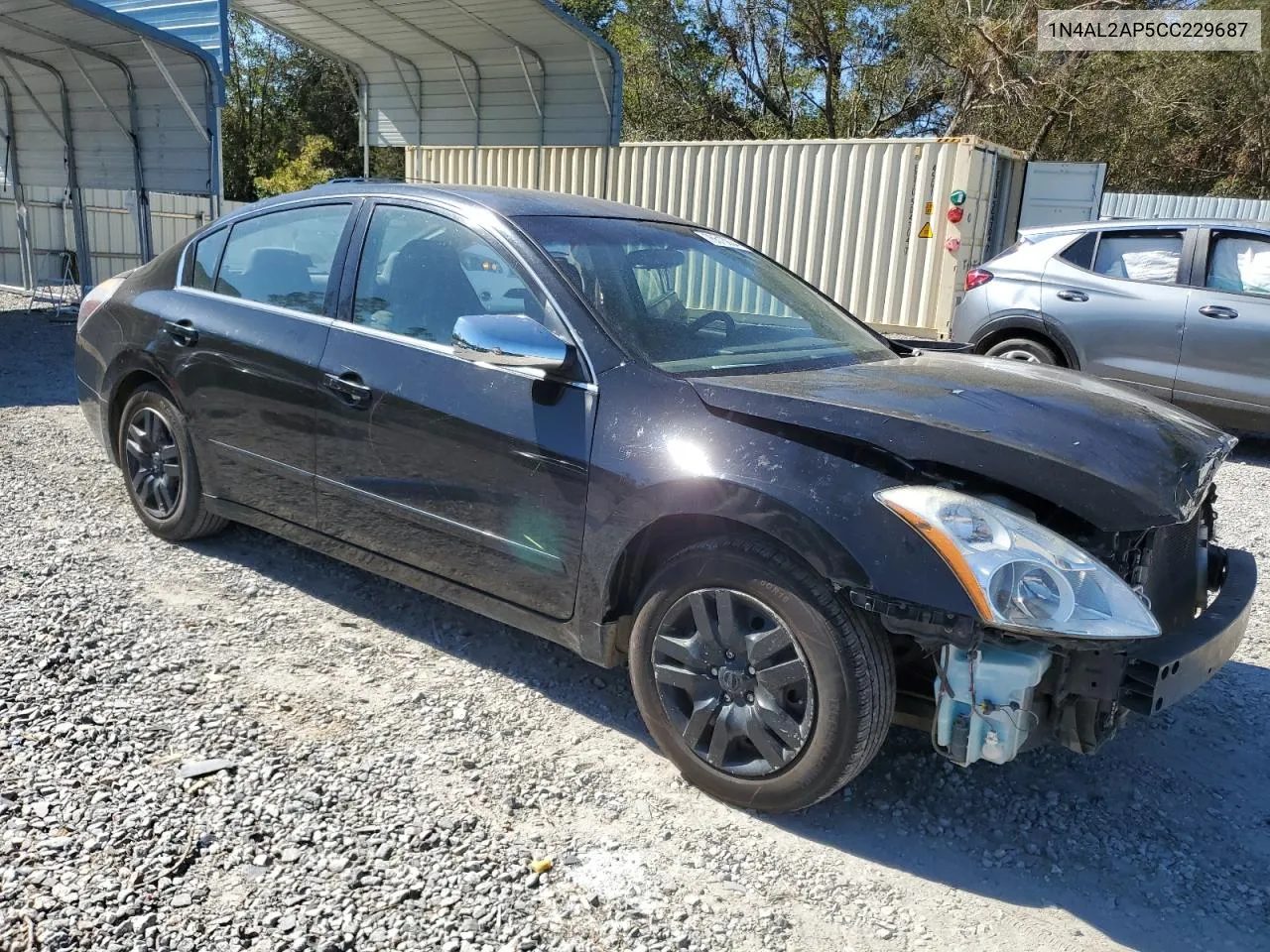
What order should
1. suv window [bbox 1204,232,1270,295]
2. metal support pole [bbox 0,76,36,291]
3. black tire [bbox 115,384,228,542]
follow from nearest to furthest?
black tire [bbox 115,384,228,542] → suv window [bbox 1204,232,1270,295] → metal support pole [bbox 0,76,36,291]

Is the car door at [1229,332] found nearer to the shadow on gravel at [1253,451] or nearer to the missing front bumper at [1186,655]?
the shadow on gravel at [1253,451]

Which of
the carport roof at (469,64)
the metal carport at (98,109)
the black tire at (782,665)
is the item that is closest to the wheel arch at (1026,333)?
the black tire at (782,665)

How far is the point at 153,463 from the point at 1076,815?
404cm

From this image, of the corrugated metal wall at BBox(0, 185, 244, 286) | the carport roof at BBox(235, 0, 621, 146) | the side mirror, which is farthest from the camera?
the corrugated metal wall at BBox(0, 185, 244, 286)

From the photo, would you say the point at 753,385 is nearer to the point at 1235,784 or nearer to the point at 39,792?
the point at 1235,784

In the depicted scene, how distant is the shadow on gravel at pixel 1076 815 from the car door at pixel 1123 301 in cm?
429

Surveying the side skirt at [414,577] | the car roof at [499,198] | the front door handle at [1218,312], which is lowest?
the side skirt at [414,577]

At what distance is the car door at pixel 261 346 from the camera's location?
154 inches

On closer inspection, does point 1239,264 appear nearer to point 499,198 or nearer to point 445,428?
point 499,198

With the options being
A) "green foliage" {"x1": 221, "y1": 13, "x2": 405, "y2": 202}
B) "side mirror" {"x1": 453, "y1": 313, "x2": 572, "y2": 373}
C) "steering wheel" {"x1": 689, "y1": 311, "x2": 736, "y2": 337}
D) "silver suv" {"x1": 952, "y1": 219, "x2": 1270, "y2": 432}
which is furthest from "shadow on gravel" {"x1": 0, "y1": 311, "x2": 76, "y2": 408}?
"green foliage" {"x1": 221, "y1": 13, "x2": 405, "y2": 202}

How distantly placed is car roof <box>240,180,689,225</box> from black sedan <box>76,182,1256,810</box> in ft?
0.07

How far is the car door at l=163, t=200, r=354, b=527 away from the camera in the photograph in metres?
3.90

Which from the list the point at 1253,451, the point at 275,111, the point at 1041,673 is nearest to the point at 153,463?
the point at 1041,673

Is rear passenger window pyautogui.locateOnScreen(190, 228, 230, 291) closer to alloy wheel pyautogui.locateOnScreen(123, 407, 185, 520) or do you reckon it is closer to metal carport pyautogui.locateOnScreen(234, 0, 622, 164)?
alloy wheel pyautogui.locateOnScreen(123, 407, 185, 520)
